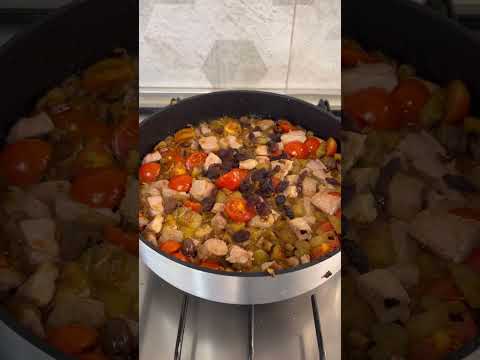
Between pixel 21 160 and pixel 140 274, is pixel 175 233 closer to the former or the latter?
pixel 140 274

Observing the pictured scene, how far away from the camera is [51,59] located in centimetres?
83

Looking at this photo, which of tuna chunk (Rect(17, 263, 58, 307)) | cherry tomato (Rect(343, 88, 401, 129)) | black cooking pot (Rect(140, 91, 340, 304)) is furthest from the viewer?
cherry tomato (Rect(343, 88, 401, 129))

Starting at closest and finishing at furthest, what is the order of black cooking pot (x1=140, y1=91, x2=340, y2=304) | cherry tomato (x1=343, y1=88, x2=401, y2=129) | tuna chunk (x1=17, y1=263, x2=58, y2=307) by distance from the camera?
black cooking pot (x1=140, y1=91, x2=340, y2=304)
tuna chunk (x1=17, y1=263, x2=58, y2=307)
cherry tomato (x1=343, y1=88, x2=401, y2=129)

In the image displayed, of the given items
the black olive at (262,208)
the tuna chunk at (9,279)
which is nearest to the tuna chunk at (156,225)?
the black olive at (262,208)

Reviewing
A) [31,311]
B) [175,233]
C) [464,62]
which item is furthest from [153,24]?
[464,62]

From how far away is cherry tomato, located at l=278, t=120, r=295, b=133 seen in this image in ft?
2.18

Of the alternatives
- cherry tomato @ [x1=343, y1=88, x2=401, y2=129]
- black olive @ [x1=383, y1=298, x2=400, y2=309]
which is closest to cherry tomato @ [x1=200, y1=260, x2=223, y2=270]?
black olive @ [x1=383, y1=298, x2=400, y2=309]

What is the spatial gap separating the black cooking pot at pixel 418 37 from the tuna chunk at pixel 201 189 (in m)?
0.42

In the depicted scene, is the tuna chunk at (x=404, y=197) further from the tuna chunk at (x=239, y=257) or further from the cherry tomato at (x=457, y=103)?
the tuna chunk at (x=239, y=257)

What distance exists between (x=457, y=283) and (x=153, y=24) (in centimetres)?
49

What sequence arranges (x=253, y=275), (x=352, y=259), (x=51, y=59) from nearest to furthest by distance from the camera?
1. (x=253, y=275)
2. (x=352, y=259)
3. (x=51, y=59)

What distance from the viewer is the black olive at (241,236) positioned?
1.98 feet

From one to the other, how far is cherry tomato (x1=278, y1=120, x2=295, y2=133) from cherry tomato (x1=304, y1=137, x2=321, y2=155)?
2 centimetres

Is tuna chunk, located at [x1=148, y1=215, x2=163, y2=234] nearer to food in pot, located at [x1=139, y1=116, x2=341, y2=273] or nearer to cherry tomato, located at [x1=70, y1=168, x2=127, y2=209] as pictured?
food in pot, located at [x1=139, y1=116, x2=341, y2=273]
